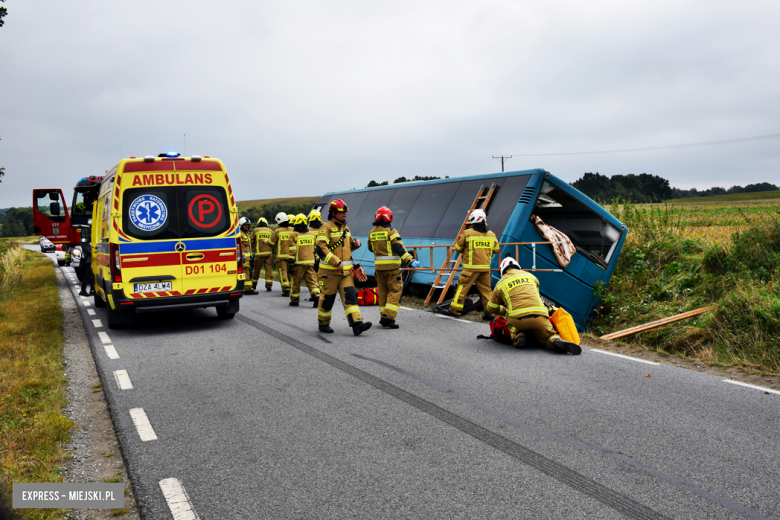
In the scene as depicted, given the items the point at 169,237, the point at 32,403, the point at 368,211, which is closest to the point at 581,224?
the point at 368,211

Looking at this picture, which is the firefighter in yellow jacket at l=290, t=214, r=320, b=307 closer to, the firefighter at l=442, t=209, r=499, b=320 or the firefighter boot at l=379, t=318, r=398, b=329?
the firefighter boot at l=379, t=318, r=398, b=329

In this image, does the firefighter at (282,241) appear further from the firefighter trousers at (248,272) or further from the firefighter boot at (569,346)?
the firefighter boot at (569,346)

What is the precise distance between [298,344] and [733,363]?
5.42m

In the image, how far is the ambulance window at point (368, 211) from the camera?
1670 centimetres

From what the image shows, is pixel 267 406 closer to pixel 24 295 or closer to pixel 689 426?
pixel 689 426

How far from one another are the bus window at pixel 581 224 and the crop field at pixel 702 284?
871 mm

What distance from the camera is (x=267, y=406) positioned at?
194 inches

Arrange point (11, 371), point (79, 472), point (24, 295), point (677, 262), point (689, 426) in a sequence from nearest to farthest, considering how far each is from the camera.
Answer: point (79, 472) < point (689, 426) < point (11, 371) < point (677, 262) < point (24, 295)

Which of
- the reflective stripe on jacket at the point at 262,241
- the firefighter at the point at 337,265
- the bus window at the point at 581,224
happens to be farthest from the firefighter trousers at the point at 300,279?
the bus window at the point at 581,224

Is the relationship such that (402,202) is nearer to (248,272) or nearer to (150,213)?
(248,272)

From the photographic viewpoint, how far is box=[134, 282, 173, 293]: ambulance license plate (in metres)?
8.38

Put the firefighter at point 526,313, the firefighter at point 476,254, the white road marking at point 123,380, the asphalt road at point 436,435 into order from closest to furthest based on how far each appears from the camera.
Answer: the asphalt road at point 436,435
the white road marking at point 123,380
the firefighter at point 526,313
the firefighter at point 476,254

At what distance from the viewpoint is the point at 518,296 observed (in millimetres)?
7168

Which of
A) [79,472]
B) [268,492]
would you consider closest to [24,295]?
[79,472]
